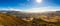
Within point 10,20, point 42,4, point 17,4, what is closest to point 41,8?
point 42,4

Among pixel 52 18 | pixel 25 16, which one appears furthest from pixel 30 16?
pixel 52 18

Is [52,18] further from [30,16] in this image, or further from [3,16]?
[3,16]

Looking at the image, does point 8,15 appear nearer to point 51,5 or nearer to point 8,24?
point 8,24

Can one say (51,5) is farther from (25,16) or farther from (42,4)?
(25,16)

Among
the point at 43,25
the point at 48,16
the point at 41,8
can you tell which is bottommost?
the point at 43,25

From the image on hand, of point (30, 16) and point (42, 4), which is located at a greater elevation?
point (42, 4)

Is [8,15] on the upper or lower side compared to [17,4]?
lower

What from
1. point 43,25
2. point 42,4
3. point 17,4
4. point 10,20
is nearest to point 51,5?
point 42,4
